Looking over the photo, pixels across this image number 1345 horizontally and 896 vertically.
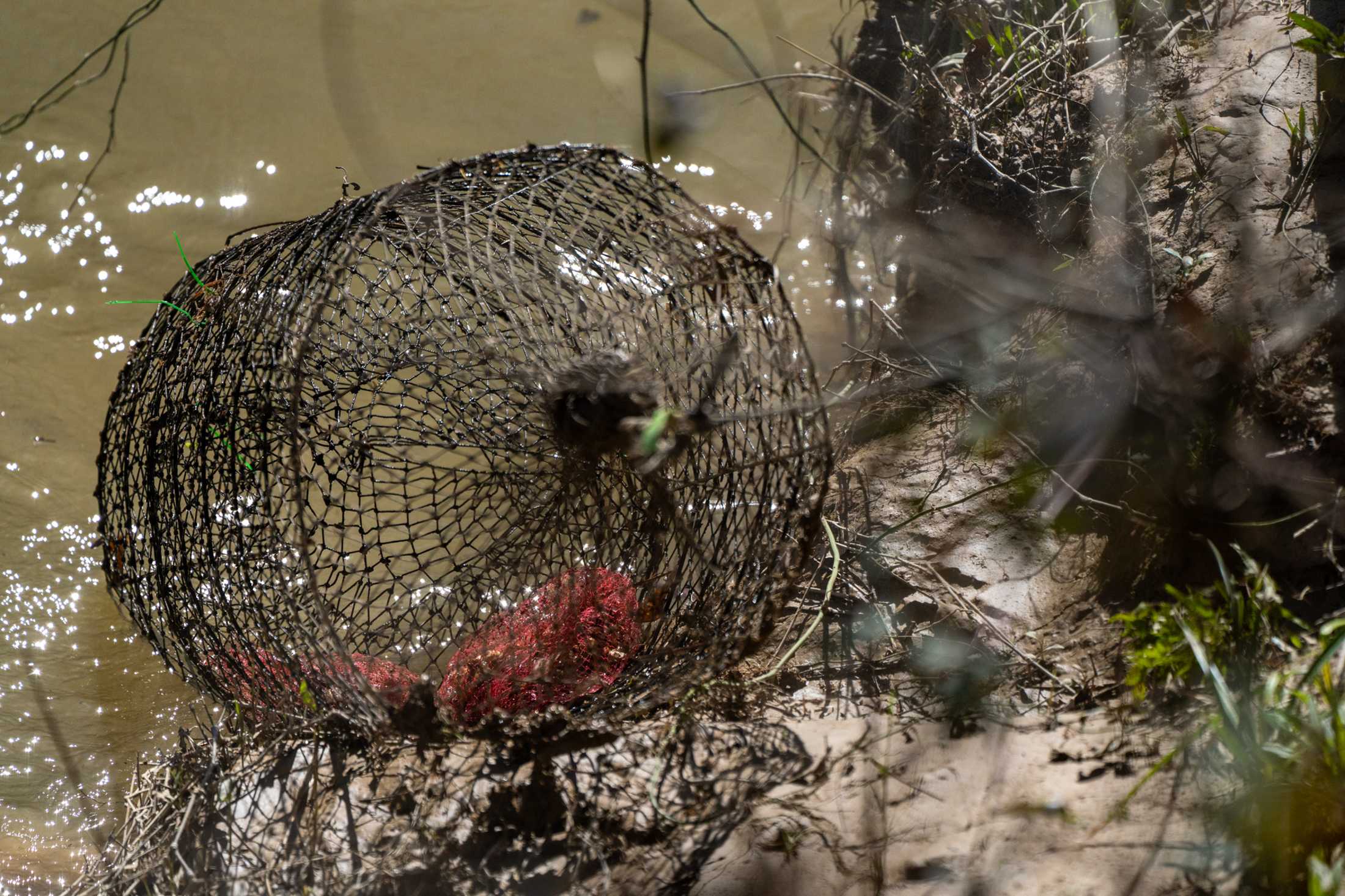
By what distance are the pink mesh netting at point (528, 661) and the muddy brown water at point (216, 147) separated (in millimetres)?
1051

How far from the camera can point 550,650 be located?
2490 mm

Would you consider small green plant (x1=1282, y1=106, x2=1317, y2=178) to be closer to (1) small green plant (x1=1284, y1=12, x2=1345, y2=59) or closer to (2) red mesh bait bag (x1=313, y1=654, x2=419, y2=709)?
(1) small green plant (x1=1284, y1=12, x2=1345, y2=59)

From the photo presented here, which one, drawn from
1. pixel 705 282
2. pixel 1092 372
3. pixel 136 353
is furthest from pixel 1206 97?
pixel 136 353

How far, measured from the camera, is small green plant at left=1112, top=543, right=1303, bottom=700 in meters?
1.93

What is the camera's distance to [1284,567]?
2119 mm

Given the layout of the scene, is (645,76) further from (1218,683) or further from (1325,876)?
(1325,876)

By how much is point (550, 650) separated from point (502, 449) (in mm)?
543

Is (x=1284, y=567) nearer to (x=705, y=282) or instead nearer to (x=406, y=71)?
(x=705, y=282)

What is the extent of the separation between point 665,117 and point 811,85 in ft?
2.11

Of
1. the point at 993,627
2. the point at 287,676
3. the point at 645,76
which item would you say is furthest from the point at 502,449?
the point at 993,627

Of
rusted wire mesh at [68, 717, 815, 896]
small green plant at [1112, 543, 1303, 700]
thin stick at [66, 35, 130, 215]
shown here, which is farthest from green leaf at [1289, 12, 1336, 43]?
thin stick at [66, 35, 130, 215]

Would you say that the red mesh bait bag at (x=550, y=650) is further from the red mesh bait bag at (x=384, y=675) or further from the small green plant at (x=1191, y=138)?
the small green plant at (x=1191, y=138)

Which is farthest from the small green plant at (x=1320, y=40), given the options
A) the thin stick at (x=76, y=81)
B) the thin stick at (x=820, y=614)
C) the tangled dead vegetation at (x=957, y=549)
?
the thin stick at (x=76, y=81)

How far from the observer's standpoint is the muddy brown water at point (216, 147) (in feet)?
10.9
